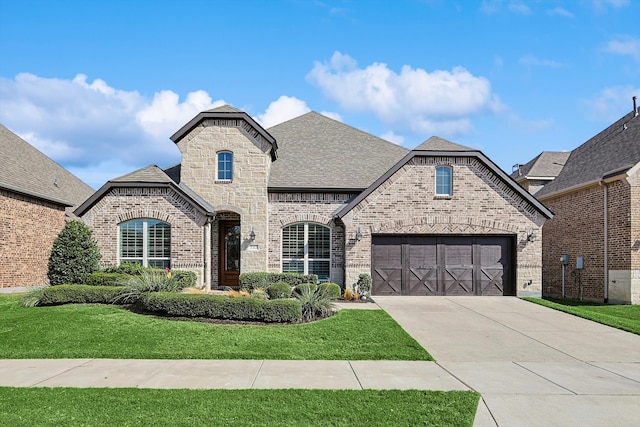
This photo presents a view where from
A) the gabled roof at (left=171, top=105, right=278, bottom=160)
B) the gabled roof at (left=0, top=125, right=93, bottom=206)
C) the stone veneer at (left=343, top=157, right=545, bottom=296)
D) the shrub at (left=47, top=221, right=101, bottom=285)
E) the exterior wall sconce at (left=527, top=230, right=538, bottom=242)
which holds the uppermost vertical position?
the gabled roof at (left=171, top=105, right=278, bottom=160)

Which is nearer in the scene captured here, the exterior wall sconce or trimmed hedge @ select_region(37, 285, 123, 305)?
trimmed hedge @ select_region(37, 285, 123, 305)

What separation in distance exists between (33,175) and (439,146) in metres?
19.3

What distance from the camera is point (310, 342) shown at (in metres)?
10.1

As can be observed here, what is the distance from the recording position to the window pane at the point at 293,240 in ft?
65.3

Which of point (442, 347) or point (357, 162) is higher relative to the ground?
point (357, 162)

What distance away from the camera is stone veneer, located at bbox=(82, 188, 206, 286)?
18.3 meters

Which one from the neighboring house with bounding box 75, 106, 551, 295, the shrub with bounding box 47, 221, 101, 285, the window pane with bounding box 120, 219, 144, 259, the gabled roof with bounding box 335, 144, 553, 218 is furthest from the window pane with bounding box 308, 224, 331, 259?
the shrub with bounding box 47, 221, 101, 285

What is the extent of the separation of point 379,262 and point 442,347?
8517mm

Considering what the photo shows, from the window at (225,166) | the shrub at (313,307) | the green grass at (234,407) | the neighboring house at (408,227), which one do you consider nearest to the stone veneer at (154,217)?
the neighboring house at (408,227)

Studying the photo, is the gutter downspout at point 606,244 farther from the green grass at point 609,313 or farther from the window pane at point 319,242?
the window pane at point 319,242

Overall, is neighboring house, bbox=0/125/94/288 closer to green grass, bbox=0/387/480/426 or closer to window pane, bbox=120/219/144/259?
window pane, bbox=120/219/144/259

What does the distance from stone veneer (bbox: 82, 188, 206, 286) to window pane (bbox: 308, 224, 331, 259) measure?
14.7ft

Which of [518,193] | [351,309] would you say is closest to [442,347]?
[351,309]

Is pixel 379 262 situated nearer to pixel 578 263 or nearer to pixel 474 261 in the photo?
pixel 474 261
